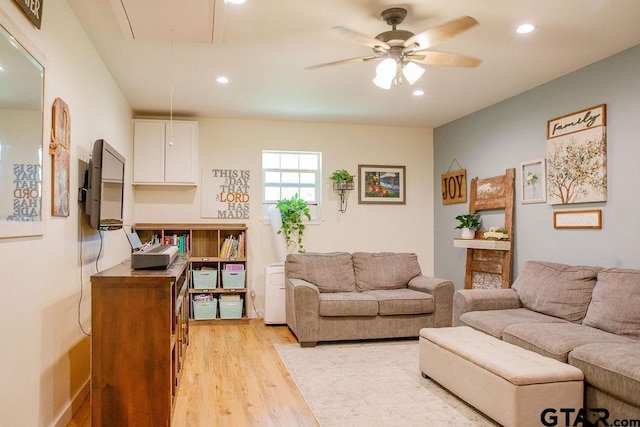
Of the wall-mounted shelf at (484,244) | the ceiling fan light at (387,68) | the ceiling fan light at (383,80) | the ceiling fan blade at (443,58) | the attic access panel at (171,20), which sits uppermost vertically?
the attic access panel at (171,20)

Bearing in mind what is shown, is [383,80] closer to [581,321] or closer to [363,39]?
[363,39]

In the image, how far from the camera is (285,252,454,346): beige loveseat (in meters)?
4.41

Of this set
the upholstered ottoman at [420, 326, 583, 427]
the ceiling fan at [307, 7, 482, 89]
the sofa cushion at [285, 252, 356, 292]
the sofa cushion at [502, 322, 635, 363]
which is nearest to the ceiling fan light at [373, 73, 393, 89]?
the ceiling fan at [307, 7, 482, 89]

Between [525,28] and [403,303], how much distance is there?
2609 mm

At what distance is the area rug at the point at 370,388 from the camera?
9.20 ft

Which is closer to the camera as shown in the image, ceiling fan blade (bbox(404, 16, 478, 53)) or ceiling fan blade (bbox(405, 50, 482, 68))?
ceiling fan blade (bbox(404, 16, 478, 53))

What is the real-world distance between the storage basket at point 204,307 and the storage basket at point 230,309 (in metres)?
0.09

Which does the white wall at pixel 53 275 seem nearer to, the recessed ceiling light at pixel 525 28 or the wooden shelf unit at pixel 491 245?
the recessed ceiling light at pixel 525 28

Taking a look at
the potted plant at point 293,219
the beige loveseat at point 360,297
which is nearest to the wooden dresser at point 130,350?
the beige loveseat at point 360,297

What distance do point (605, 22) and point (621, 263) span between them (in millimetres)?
1814

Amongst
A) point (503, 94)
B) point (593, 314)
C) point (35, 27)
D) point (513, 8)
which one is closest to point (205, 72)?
point (35, 27)

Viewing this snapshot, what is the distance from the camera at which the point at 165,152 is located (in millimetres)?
5547

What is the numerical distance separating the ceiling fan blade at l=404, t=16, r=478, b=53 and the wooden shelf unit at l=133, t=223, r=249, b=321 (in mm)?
3305

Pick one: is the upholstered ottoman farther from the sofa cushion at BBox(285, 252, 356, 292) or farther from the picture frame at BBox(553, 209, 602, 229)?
the sofa cushion at BBox(285, 252, 356, 292)
